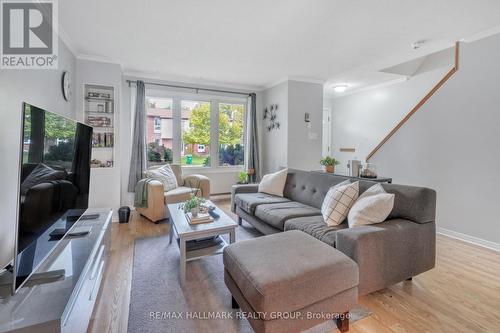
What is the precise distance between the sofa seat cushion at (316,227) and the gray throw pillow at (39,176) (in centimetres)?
180

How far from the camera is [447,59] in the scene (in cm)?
410

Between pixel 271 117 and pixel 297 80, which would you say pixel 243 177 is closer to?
pixel 271 117

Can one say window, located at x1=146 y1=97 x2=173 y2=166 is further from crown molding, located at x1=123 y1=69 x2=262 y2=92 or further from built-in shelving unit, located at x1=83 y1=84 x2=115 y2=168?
built-in shelving unit, located at x1=83 y1=84 x2=115 y2=168

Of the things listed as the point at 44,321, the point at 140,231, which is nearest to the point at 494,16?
the point at 44,321

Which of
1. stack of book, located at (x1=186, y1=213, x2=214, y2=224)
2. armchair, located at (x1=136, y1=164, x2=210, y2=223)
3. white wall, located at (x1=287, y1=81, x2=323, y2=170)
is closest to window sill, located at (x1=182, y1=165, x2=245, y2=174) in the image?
armchair, located at (x1=136, y1=164, x2=210, y2=223)

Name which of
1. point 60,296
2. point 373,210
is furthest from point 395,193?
point 60,296

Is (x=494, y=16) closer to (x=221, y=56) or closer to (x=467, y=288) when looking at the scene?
(x=467, y=288)

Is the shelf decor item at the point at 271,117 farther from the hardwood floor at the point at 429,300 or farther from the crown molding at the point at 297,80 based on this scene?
the hardwood floor at the point at 429,300

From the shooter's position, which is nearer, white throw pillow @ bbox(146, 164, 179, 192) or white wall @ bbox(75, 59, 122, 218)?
white wall @ bbox(75, 59, 122, 218)

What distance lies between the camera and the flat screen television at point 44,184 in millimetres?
1069

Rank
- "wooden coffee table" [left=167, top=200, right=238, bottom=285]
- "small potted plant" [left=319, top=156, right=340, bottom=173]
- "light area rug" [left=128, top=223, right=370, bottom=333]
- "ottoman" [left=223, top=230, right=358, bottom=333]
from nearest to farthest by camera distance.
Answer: "ottoman" [left=223, top=230, right=358, bottom=333] < "light area rug" [left=128, top=223, right=370, bottom=333] < "wooden coffee table" [left=167, top=200, right=238, bottom=285] < "small potted plant" [left=319, top=156, right=340, bottom=173]

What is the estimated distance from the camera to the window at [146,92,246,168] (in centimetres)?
451

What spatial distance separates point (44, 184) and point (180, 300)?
1185 millimetres

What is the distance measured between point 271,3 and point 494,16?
7.37 ft
